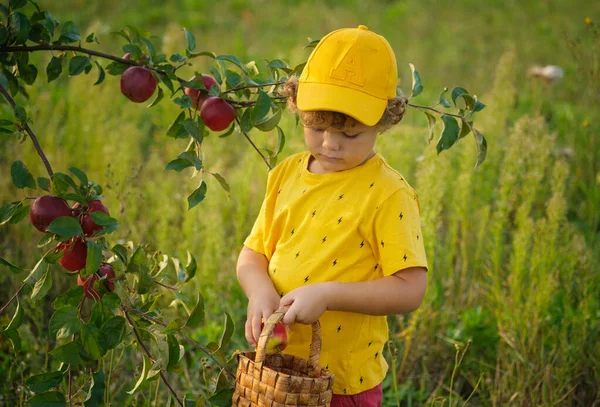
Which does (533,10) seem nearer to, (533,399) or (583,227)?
(583,227)

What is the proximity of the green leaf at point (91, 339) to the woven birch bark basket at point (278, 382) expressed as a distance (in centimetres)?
28

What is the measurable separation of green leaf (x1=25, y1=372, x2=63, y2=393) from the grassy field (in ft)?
1.67

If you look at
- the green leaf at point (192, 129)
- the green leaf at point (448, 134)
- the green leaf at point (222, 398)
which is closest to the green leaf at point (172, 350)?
the green leaf at point (222, 398)

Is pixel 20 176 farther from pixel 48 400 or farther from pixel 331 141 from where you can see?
pixel 331 141

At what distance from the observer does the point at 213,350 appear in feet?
5.42

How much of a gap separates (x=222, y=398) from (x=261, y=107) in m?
0.64

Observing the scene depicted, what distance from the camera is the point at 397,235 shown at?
1491 mm

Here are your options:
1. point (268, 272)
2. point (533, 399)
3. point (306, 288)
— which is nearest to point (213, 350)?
point (268, 272)

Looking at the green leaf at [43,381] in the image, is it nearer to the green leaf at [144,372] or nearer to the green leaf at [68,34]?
the green leaf at [144,372]

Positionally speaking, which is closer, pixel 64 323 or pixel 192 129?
pixel 64 323

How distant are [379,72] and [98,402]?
0.92 m

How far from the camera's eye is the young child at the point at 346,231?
147 cm

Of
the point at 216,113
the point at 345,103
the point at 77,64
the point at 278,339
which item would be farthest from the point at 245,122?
the point at 278,339

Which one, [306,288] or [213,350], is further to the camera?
[213,350]
